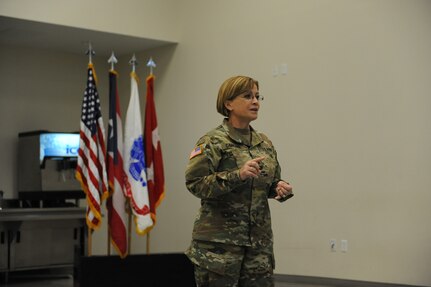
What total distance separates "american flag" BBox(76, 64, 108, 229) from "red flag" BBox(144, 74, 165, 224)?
0.39 metres

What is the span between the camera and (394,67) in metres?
6.39

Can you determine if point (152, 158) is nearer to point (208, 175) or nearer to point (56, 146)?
point (56, 146)

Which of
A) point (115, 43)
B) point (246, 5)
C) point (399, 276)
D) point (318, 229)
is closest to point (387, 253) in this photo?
point (399, 276)

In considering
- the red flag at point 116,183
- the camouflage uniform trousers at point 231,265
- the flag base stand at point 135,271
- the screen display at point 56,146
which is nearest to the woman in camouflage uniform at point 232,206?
the camouflage uniform trousers at point 231,265

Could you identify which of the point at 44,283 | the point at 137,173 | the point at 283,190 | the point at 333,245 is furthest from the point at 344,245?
the point at 283,190

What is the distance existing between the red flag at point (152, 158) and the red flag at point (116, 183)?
9.3 inches

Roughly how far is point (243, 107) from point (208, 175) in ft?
1.15

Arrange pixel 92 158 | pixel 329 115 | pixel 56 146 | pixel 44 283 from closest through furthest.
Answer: pixel 92 158, pixel 329 115, pixel 44 283, pixel 56 146

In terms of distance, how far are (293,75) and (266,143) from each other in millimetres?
4250

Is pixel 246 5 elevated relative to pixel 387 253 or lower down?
elevated

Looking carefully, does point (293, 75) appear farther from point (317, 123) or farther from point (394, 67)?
point (394, 67)

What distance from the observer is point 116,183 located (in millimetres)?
5586

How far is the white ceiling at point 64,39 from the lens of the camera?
25.2ft

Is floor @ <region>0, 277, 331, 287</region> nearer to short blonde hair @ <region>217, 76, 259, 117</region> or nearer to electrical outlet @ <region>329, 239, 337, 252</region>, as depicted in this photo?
electrical outlet @ <region>329, 239, 337, 252</region>
